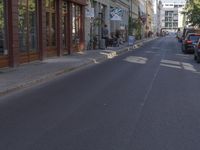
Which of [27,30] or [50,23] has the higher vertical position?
[50,23]

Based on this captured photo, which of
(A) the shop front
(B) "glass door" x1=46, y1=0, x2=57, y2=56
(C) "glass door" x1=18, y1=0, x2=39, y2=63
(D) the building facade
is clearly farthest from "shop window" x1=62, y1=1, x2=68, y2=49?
(A) the shop front

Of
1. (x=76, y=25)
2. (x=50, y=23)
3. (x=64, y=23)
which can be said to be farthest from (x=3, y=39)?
(x=76, y=25)

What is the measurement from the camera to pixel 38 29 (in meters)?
25.7

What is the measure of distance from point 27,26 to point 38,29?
1897mm

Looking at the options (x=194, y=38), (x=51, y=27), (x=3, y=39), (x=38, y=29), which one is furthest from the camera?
(x=194, y=38)

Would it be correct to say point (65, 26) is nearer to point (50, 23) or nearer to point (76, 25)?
point (76, 25)

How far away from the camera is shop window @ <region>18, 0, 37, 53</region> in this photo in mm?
22922

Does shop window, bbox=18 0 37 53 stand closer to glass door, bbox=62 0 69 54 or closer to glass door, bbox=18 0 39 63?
glass door, bbox=18 0 39 63

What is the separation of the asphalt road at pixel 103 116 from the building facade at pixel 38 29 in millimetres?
5429

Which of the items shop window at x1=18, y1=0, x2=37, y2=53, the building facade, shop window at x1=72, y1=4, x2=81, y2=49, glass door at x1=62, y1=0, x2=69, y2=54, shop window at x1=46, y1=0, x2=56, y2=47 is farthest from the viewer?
shop window at x1=72, y1=4, x2=81, y2=49

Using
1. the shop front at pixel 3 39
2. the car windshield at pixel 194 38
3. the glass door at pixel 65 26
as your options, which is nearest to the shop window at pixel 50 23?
the glass door at pixel 65 26

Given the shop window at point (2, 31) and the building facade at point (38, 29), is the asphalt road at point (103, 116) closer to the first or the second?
the shop window at point (2, 31)

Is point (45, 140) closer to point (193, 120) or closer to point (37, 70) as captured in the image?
point (193, 120)

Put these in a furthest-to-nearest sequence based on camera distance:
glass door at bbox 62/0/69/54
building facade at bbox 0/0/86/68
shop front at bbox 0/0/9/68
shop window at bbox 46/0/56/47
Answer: glass door at bbox 62/0/69/54, shop window at bbox 46/0/56/47, building facade at bbox 0/0/86/68, shop front at bbox 0/0/9/68
